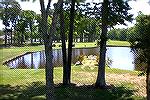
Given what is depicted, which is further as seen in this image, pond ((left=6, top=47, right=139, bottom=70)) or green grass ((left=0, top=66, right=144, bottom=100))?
pond ((left=6, top=47, right=139, bottom=70))

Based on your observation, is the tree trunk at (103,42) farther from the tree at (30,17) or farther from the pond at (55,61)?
the tree at (30,17)

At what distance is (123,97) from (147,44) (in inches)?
219

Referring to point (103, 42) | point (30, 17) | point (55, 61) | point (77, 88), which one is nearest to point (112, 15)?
point (103, 42)

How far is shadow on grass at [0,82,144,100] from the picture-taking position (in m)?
16.1

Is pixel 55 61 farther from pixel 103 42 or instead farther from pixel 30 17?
pixel 30 17

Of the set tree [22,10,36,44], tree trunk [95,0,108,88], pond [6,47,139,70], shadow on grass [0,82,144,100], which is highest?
tree [22,10,36,44]

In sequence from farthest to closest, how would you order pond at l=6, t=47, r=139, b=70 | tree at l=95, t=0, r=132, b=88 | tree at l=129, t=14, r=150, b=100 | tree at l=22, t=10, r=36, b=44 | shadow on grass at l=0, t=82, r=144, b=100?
1. tree at l=22, t=10, r=36, b=44
2. pond at l=6, t=47, r=139, b=70
3. tree at l=95, t=0, r=132, b=88
4. shadow on grass at l=0, t=82, r=144, b=100
5. tree at l=129, t=14, r=150, b=100

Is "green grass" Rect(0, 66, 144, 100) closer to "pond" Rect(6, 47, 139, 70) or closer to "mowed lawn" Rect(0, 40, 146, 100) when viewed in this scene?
"mowed lawn" Rect(0, 40, 146, 100)

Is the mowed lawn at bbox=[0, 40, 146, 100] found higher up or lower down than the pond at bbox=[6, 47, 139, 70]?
higher up

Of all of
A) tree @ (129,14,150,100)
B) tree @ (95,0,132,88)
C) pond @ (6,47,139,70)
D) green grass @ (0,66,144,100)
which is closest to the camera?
tree @ (129,14,150,100)

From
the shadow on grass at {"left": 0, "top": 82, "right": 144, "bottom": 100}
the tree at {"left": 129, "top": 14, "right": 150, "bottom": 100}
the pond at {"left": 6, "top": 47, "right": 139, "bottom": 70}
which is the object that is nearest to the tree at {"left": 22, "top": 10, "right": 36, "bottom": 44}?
the pond at {"left": 6, "top": 47, "right": 139, "bottom": 70}

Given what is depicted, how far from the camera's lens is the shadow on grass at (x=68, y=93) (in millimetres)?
16078

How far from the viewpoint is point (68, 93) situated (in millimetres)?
16891

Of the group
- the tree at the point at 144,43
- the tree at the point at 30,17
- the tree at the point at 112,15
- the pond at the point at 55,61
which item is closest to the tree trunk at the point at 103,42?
the tree at the point at 112,15
